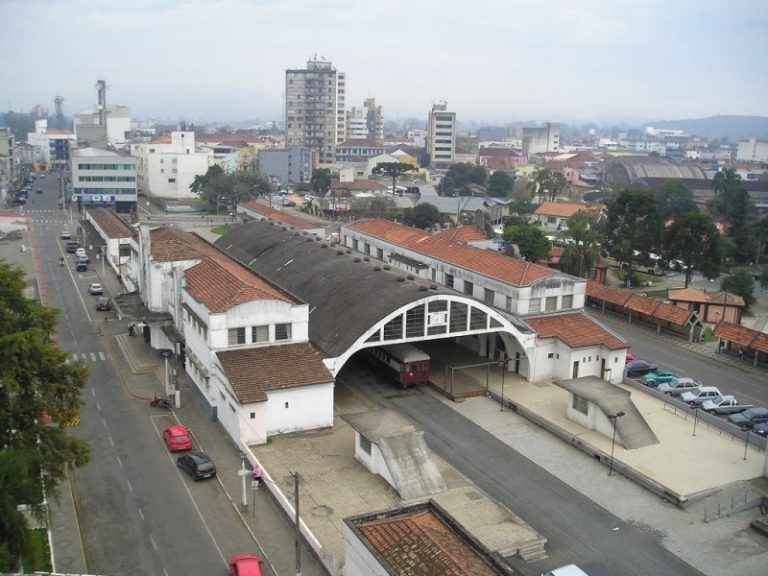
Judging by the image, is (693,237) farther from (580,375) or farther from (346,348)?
(346,348)

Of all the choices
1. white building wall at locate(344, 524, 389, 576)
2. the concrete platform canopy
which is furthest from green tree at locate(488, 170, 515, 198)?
white building wall at locate(344, 524, 389, 576)

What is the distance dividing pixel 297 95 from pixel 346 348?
470 ft

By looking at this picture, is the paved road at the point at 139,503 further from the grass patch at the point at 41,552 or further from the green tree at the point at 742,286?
the green tree at the point at 742,286

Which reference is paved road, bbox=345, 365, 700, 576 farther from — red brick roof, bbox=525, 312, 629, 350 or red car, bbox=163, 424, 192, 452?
red car, bbox=163, 424, 192, 452

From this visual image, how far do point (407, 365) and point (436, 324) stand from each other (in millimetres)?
2533

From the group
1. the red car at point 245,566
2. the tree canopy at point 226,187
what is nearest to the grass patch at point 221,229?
the tree canopy at point 226,187

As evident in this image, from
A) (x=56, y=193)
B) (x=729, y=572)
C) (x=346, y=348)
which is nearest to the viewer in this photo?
(x=729, y=572)

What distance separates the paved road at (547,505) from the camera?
22.7 meters

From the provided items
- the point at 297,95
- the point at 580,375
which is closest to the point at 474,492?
the point at 580,375

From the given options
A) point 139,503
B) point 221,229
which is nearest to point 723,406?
point 139,503

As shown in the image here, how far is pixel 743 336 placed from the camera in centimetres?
4325

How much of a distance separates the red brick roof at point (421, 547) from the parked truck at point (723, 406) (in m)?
20.9

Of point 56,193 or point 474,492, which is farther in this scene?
point 56,193

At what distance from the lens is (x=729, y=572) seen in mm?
22312
